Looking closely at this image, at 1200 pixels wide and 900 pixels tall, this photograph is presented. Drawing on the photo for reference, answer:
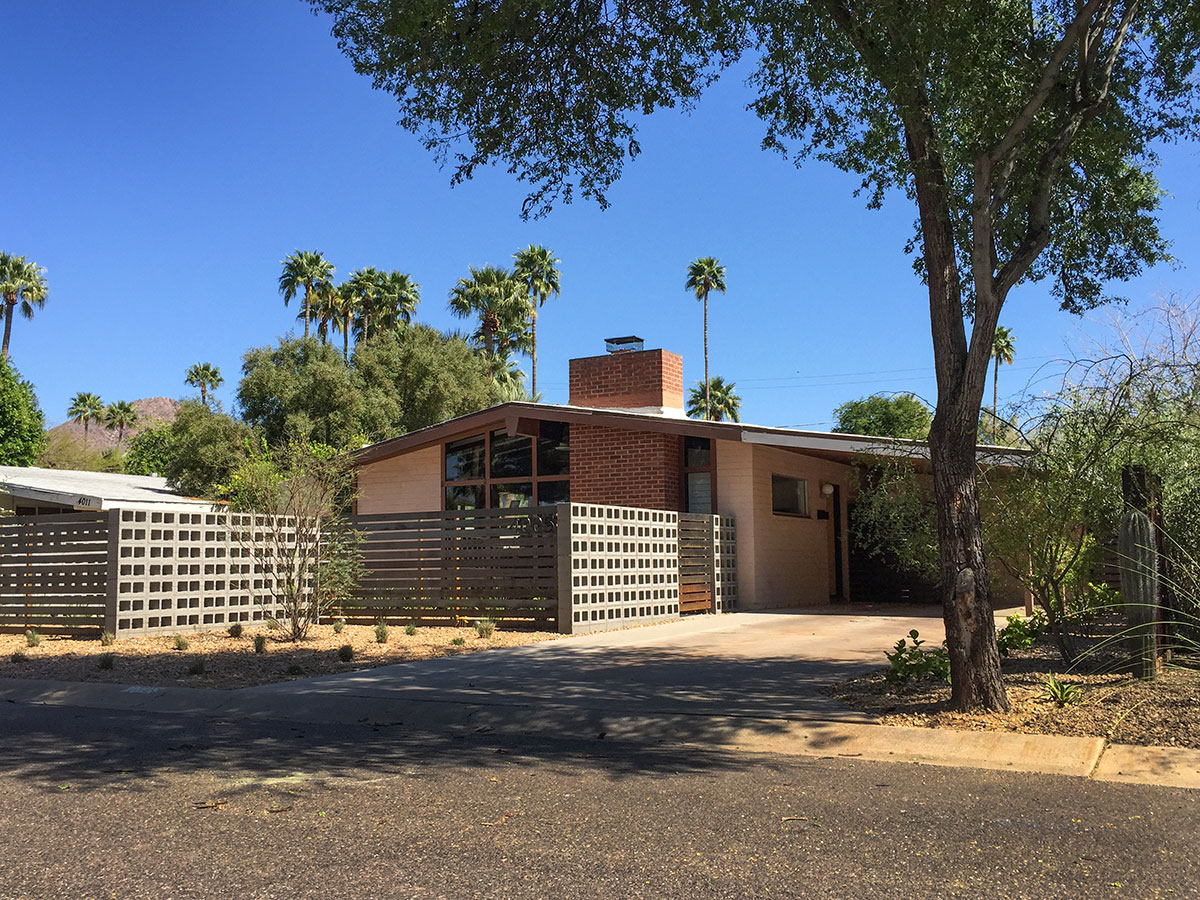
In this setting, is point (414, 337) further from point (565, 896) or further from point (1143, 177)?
point (565, 896)

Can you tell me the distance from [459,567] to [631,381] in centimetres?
838

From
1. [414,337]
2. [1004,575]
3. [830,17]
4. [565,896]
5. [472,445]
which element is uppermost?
[414,337]

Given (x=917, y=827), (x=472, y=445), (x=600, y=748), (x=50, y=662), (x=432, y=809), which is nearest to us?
(x=917, y=827)

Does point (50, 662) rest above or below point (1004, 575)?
below

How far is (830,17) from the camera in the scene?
858 cm

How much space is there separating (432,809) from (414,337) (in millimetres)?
34402

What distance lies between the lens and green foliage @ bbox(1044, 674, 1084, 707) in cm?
713

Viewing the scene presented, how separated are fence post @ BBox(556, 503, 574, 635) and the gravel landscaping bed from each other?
5.53m

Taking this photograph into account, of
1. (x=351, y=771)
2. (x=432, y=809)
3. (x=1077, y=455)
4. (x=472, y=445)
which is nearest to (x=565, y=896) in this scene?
(x=432, y=809)

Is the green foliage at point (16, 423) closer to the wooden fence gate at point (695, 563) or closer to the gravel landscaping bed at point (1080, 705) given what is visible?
the wooden fence gate at point (695, 563)

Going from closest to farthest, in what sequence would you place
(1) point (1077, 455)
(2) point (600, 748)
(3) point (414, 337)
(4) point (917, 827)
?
(4) point (917, 827) → (2) point (600, 748) → (1) point (1077, 455) → (3) point (414, 337)

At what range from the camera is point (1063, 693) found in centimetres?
714

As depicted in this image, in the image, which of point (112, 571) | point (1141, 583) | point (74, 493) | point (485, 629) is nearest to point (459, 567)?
point (485, 629)

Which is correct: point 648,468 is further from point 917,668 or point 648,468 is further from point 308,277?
point 308,277
